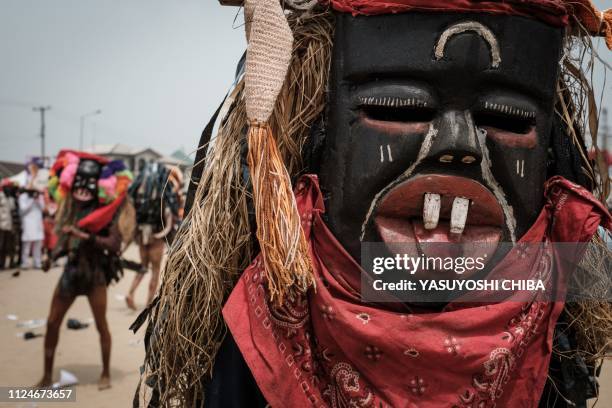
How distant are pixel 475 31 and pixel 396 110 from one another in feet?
1.08

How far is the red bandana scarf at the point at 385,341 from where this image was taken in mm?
1497

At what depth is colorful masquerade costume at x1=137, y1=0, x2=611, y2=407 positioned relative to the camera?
1.51 metres

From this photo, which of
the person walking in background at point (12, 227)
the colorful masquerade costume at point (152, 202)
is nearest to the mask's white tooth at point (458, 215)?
the colorful masquerade costume at point (152, 202)

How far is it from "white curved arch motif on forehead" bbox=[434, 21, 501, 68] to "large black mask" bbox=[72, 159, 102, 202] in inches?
121

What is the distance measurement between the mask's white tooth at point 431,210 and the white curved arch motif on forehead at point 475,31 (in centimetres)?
43

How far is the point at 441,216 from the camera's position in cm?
160

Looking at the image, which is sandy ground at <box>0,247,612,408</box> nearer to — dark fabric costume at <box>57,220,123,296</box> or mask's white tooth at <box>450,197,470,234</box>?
dark fabric costume at <box>57,220,123,296</box>

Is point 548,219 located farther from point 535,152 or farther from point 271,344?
point 271,344

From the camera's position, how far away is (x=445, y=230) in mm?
1596

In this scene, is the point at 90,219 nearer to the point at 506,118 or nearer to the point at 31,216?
the point at 506,118

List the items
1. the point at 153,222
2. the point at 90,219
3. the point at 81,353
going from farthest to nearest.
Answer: the point at 153,222 → the point at 81,353 → the point at 90,219

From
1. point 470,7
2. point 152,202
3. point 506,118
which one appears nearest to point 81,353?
point 152,202

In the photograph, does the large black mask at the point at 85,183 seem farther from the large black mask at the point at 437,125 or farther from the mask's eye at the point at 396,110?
the mask's eye at the point at 396,110

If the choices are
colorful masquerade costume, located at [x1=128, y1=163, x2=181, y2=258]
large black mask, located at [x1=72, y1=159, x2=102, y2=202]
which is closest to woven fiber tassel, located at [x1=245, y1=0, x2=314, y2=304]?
large black mask, located at [x1=72, y1=159, x2=102, y2=202]
